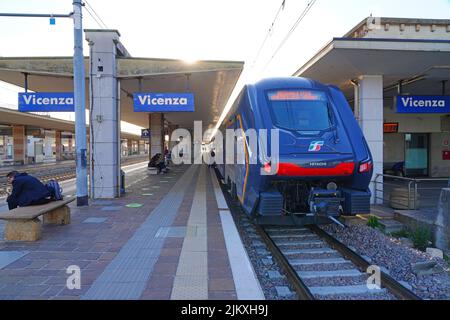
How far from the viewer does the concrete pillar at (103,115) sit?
11.1 meters

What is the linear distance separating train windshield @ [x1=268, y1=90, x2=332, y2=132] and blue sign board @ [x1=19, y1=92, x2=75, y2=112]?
698 cm

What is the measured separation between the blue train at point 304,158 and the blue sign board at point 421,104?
428cm

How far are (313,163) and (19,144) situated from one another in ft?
148

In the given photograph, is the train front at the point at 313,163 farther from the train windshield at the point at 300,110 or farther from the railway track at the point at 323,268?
the railway track at the point at 323,268

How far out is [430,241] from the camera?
704cm

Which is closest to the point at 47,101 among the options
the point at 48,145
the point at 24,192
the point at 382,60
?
the point at 24,192

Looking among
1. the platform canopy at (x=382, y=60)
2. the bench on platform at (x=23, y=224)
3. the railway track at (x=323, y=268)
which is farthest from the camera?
the platform canopy at (x=382, y=60)

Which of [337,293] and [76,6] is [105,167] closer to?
[76,6]

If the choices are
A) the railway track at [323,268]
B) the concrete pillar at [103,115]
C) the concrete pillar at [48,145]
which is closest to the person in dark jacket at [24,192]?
the concrete pillar at [103,115]

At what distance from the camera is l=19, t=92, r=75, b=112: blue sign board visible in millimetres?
10766

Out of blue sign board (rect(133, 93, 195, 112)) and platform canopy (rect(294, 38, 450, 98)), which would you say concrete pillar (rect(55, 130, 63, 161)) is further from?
platform canopy (rect(294, 38, 450, 98))

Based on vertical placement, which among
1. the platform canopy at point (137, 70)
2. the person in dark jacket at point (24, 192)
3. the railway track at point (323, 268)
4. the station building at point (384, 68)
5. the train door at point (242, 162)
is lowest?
the railway track at point (323, 268)

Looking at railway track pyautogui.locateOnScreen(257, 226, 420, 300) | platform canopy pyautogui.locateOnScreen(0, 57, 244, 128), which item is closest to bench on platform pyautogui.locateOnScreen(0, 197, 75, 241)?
railway track pyautogui.locateOnScreen(257, 226, 420, 300)

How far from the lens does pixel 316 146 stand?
6.13 m
